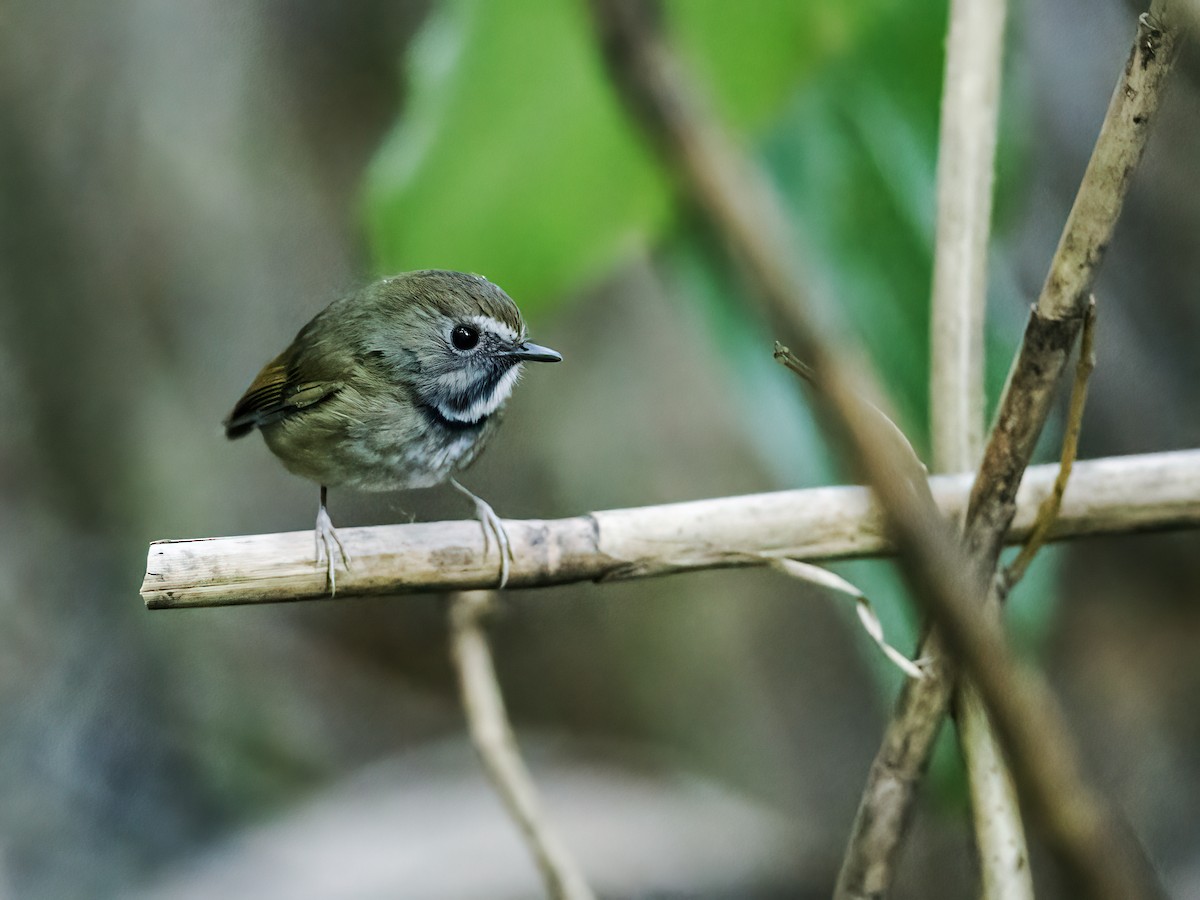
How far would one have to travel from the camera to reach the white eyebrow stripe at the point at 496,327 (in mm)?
1139

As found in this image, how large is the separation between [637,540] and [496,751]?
0.58 m

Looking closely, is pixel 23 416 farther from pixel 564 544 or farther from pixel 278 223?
pixel 564 544

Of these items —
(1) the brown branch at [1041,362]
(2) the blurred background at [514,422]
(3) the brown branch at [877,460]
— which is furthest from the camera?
(2) the blurred background at [514,422]

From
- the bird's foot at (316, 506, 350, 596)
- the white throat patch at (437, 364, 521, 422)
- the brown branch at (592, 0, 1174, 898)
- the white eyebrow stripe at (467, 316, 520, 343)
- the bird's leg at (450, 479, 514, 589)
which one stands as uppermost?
the white eyebrow stripe at (467, 316, 520, 343)

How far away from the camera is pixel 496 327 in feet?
3.76

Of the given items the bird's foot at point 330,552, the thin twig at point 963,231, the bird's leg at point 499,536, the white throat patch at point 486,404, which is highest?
the thin twig at point 963,231

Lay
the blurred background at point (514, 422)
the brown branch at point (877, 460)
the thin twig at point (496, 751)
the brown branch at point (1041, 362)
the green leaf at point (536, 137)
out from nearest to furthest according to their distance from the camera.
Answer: the brown branch at point (877, 460) < the brown branch at point (1041, 362) < the green leaf at point (536, 137) < the blurred background at point (514, 422) < the thin twig at point (496, 751)

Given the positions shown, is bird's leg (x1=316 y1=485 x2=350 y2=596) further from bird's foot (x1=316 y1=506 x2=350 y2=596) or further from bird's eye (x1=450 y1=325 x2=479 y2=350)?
bird's eye (x1=450 y1=325 x2=479 y2=350)

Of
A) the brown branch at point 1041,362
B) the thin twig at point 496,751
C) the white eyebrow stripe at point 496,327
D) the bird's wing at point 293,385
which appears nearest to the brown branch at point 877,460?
the brown branch at point 1041,362

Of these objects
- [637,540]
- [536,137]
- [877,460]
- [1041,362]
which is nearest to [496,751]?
[637,540]

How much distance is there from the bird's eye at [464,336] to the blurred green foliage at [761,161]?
66 millimetres

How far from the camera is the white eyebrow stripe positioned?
1139 mm

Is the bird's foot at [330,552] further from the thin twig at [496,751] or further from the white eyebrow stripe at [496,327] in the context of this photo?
the thin twig at [496,751]

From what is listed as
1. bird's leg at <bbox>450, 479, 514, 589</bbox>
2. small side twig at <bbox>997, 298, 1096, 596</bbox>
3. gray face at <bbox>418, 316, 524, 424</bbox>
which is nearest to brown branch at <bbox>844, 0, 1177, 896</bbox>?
small side twig at <bbox>997, 298, 1096, 596</bbox>
